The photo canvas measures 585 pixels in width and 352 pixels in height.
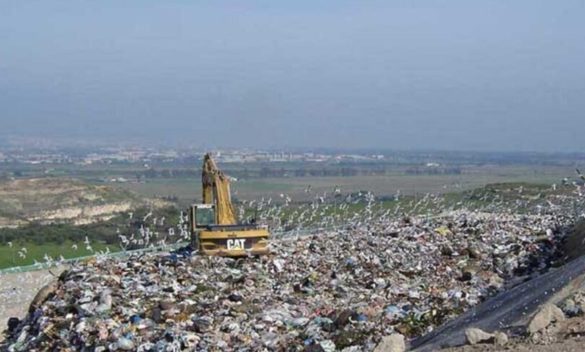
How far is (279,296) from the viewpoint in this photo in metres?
14.6

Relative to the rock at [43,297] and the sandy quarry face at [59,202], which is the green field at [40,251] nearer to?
the sandy quarry face at [59,202]

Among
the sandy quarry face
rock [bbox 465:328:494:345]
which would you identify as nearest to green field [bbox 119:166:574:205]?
the sandy quarry face

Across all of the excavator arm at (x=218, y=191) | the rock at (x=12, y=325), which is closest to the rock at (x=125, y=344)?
the rock at (x=12, y=325)

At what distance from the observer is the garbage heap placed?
1144cm

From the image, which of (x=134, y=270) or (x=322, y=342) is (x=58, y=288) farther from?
(x=322, y=342)

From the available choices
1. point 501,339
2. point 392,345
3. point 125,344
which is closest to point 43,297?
point 125,344

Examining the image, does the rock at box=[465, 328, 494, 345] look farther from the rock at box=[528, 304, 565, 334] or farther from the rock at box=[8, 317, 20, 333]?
the rock at box=[8, 317, 20, 333]

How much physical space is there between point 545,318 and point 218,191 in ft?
40.5

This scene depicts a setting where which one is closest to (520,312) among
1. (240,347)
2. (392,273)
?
(240,347)

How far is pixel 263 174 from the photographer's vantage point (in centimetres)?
8988

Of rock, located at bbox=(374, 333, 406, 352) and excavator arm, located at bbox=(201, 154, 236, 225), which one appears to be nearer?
rock, located at bbox=(374, 333, 406, 352)

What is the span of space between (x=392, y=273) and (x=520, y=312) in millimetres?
7355

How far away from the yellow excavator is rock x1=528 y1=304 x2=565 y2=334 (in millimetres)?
9939

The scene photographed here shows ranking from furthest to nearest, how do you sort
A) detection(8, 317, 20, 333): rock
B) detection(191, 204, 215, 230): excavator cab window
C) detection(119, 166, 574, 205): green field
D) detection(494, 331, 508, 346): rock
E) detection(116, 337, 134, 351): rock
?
detection(119, 166, 574, 205): green field → detection(191, 204, 215, 230): excavator cab window → detection(8, 317, 20, 333): rock → detection(116, 337, 134, 351): rock → detection(494, 331, 508, 346): rock
